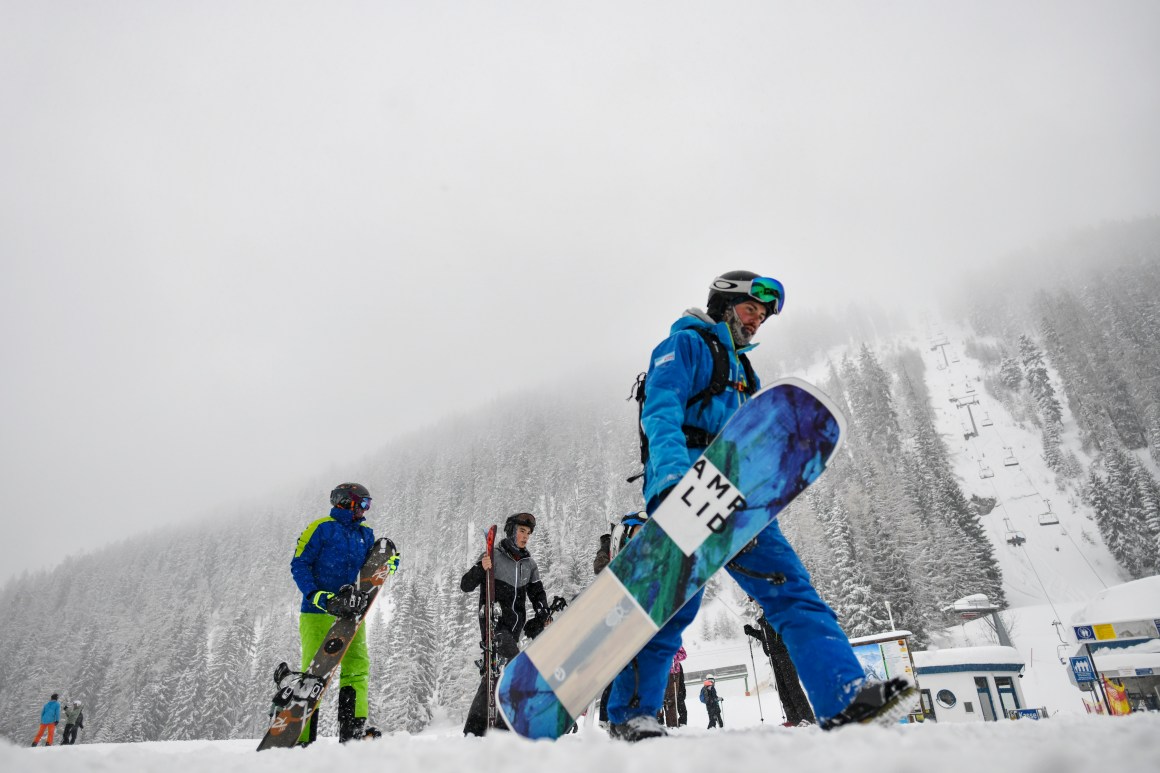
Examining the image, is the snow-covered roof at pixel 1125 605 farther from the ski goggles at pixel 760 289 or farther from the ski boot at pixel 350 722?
the ski boot at pixel 350 722

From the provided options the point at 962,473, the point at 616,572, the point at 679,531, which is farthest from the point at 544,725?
the point at 962,473

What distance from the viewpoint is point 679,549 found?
246 cm

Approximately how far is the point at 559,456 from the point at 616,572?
3629 inches

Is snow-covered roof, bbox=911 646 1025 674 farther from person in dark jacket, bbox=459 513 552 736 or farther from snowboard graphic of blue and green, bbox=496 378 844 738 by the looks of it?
snowboard graphic of blue and green, bbox=496 378 844 738

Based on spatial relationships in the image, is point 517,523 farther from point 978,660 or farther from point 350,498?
point 978,660

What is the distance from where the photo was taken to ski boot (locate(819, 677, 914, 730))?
204cm

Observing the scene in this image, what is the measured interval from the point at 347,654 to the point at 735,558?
3.76 metres

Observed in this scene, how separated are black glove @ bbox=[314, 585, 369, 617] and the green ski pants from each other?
15 cm

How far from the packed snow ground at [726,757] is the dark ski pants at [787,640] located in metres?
0.37

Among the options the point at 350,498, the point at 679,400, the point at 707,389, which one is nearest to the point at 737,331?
the point at 707,389

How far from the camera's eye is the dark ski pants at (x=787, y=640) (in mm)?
2262

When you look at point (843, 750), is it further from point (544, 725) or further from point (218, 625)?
point (218, 625)

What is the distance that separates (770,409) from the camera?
2.56m

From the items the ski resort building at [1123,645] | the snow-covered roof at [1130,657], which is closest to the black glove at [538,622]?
the ski resort building at [1123,645]
